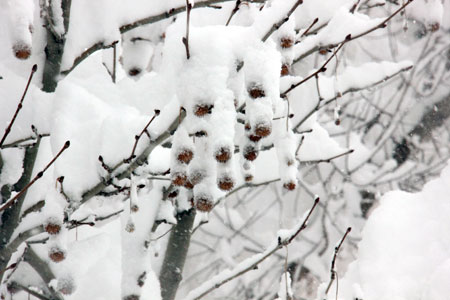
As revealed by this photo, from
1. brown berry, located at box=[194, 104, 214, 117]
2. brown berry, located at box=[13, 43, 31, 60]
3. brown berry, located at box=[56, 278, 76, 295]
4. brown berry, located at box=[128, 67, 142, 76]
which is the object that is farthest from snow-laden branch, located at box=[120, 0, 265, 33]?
brown berry, located at box=[56, 278, 76, 295]

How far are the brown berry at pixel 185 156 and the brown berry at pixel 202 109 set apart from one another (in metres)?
0.12

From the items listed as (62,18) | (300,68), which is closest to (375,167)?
(300,68)

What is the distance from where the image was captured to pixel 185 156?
145 centimetres

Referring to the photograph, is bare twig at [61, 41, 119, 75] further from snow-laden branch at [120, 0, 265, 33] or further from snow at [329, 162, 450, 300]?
snow at [329, 162, 450, 300]

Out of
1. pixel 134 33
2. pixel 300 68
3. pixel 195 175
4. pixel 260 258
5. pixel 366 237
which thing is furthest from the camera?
pixel 300 68

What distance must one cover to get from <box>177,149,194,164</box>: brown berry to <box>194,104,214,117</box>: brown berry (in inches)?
4.8

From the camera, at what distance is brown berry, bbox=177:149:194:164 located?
1.44m

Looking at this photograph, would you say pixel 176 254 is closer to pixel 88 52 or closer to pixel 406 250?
pixel 88 52

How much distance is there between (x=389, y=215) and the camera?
3.57 metres

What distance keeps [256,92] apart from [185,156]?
304 millimetres

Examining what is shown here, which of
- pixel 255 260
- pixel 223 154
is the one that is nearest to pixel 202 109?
pixel 223 154

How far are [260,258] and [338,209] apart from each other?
202 inches

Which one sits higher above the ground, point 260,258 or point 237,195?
point 237,195

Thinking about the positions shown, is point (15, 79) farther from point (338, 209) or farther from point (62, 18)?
point (338, 209)
